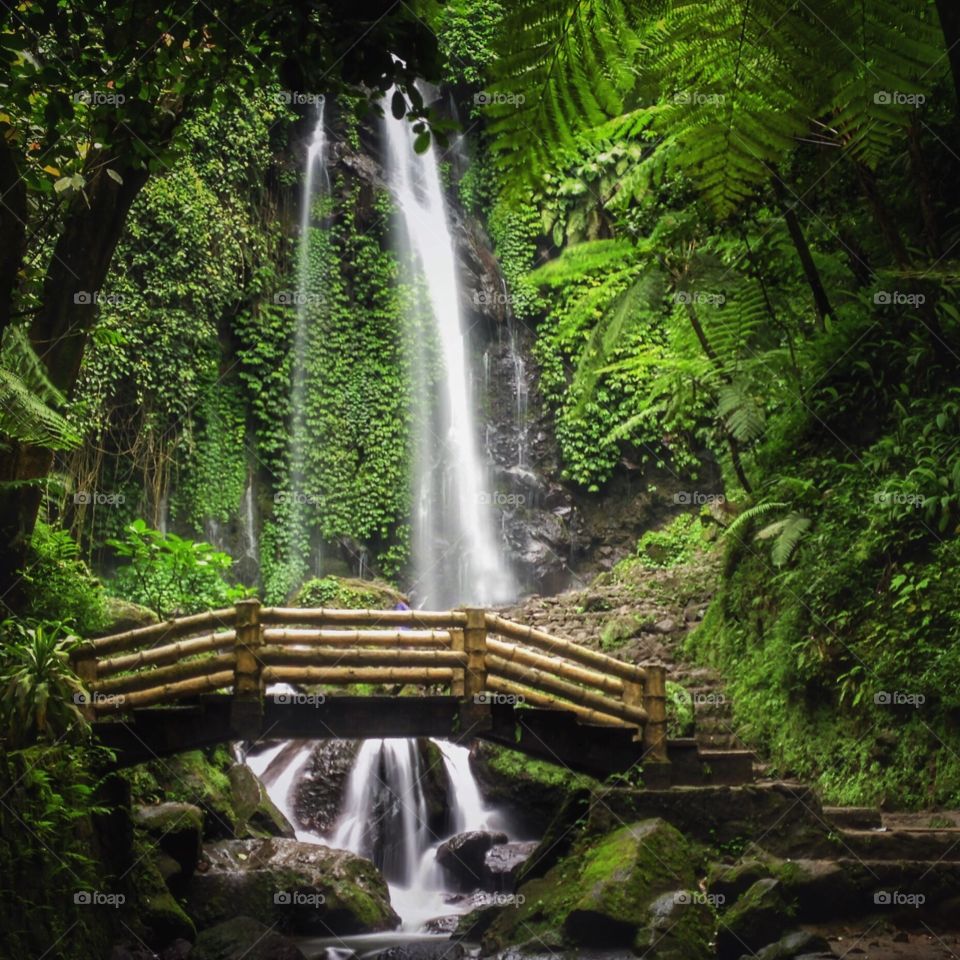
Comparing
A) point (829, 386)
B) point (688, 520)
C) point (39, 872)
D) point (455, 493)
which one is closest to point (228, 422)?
point (455, 493)

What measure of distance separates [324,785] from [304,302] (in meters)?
9.74

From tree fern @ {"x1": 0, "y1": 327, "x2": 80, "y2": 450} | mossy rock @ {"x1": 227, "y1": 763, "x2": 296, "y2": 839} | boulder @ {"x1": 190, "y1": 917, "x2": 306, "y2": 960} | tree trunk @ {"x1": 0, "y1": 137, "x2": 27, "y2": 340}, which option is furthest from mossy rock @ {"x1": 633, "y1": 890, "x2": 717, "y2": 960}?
tree trunk @ {"x1": 0, "y1": 137, "x2": 27, "y2": 340}

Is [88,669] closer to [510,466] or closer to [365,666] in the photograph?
[365,666]

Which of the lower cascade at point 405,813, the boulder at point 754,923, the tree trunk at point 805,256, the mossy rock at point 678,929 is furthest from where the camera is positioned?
the lower cascade at point 405,813

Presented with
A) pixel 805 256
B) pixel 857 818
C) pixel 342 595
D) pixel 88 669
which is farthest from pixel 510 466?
pixel 857 818

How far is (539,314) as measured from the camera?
65.5 ft

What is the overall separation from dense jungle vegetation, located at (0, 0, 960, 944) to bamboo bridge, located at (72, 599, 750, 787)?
76cm

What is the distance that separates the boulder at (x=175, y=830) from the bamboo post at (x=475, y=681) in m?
2.55

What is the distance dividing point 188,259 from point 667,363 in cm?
876

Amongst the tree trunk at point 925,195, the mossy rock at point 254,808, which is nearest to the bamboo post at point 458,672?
the mossy rock at point 254,808

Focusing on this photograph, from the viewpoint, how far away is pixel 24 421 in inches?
210

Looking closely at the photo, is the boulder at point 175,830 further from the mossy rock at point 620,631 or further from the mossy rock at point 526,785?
the mossy rock at point 620,631

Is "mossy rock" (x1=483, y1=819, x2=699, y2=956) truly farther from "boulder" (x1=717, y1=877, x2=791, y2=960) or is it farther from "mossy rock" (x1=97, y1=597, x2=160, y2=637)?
"mossy rock" (x1=97, y1=597, x2=160, y2=637)

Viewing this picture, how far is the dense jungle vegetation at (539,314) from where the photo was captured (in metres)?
1.86
